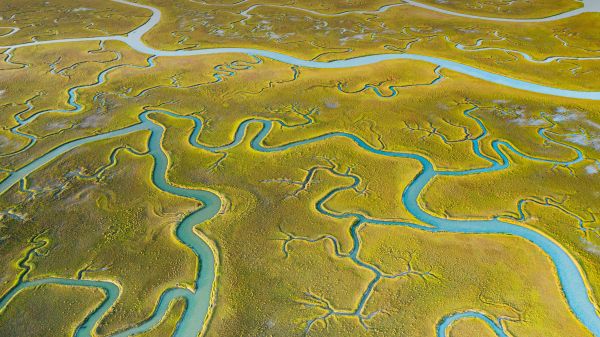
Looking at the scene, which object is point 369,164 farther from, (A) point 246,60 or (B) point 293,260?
(A) point 246,60

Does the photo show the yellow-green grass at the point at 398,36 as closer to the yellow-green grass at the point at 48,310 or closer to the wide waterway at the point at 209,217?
the wide waterway at the point at 209,217

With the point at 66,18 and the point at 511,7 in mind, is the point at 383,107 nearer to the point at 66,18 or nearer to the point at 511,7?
the point at 511,7

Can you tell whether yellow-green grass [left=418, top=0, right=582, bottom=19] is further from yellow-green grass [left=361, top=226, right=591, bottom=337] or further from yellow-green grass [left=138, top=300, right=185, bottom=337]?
yellow-green grass [left=138, top=300, right=185, bottom=337]

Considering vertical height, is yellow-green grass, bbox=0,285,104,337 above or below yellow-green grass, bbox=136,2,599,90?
below

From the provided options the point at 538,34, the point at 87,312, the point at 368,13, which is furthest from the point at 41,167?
the point at 538,34

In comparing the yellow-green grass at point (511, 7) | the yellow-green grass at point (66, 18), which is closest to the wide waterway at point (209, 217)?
the yellow-green grass at point (511, 7)

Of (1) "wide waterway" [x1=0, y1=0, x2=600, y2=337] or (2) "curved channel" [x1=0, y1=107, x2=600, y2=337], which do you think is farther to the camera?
(2) "curved channel" [x1=0, y1=107, x2=600, y2=337]

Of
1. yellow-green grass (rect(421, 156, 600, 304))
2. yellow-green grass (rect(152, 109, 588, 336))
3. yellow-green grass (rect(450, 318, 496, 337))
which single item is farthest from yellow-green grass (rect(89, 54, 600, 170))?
yellow-green grass (rect(450, 318, 496, 337))

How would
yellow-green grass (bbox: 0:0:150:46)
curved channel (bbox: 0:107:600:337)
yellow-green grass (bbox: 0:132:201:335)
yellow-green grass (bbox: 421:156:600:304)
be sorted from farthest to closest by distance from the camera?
yellow-green grass (bbox: 0:0:150:46)
yellow-green grass (bbox: 421:156:600:304)
yellow-green grass (bbox: 0:132:201:335)
curved channel (bbox: 0:107:600:337)

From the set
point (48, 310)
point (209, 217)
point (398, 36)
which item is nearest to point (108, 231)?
point (48, 310)
